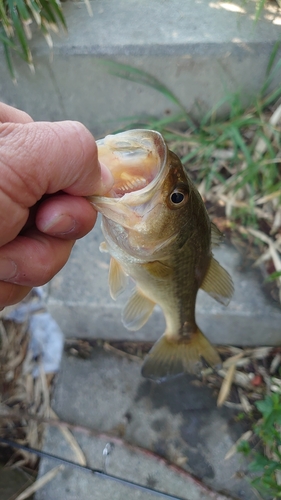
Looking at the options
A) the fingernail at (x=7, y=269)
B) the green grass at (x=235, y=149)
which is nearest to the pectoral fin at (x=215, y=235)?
the fingernail at (x=7, y=269)

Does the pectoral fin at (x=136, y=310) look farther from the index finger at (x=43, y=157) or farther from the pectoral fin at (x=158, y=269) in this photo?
the index finger at (x=43, y=157)

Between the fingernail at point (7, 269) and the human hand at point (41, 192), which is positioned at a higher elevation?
the human hand at point (41, 192)

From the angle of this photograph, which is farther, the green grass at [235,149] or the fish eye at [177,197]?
the green grass at [235,149]

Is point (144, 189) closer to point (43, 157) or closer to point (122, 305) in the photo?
point (43, 157)

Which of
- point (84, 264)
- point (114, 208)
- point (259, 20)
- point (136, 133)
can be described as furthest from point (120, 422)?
point (259, 20)

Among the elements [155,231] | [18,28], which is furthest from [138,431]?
[18,28]
